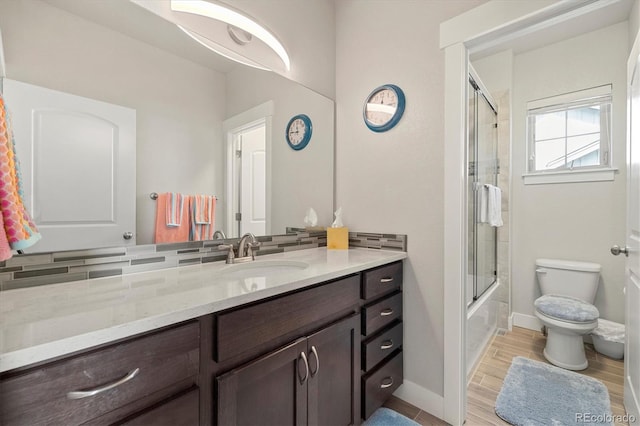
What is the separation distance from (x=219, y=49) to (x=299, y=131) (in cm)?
64

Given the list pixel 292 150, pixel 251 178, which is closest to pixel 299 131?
pixel 292 150

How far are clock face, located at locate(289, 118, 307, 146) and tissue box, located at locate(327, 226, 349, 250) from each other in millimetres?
619

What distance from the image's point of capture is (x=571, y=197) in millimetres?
2533

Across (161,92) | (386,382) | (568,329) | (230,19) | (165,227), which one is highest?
(230,19)

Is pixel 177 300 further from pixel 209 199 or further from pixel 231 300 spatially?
pixel 209 199

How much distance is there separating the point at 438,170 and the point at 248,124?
3.51ft

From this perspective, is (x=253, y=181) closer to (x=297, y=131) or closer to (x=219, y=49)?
(x=297, y=131)

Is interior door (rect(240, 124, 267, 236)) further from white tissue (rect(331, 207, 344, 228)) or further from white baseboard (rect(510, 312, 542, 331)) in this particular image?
white baseboard (rect(510, 312, 542, 331))

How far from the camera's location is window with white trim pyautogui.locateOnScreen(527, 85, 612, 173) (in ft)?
8.00

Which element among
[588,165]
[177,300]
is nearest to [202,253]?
[177,300]

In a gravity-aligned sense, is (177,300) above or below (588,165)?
below

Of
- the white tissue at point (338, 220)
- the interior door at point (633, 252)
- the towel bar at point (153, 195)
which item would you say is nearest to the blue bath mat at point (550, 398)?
the interior door at point (633, 252)

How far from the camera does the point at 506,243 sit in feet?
8.77

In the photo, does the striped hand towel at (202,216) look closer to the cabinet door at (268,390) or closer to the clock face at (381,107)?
the cabinet door at (268,390)
